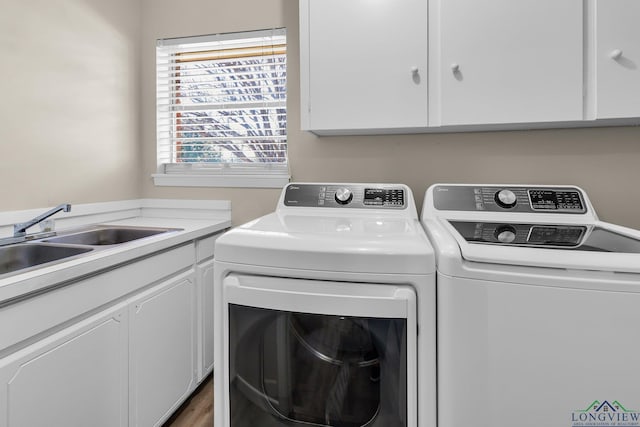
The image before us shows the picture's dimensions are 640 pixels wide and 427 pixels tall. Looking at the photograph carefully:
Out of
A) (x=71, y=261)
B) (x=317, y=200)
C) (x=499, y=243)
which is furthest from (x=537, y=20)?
(x=71, y=261)

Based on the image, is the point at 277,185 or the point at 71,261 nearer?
the point at 71,261

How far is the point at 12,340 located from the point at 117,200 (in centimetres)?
128

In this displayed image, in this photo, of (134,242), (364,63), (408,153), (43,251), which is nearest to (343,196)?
(408,153)

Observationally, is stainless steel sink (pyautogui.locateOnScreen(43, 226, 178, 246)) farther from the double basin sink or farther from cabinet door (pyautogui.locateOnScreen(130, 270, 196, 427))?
cabinet door (pyautogui.locateOnScreen(130, 270, 196, 427))

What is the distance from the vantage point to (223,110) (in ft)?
7.18

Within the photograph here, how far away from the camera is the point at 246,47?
2.11 meters

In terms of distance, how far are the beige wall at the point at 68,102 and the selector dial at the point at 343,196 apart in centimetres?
134

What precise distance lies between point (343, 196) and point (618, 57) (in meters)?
1.20

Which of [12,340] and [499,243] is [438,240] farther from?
[12,340]

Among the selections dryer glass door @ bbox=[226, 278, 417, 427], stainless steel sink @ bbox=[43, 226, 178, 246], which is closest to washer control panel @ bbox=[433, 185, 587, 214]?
dryer glass door @ bbox=[226, 278, 417, 427]

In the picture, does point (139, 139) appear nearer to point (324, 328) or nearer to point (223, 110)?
point (223, 110)

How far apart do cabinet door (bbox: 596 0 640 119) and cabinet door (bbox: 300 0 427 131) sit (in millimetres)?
654

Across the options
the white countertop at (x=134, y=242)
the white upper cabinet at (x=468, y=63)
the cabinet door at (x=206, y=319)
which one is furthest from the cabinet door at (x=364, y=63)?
the cabinet door at (x=206, y=319)

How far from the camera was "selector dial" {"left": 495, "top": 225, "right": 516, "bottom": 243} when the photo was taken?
1043 mm
